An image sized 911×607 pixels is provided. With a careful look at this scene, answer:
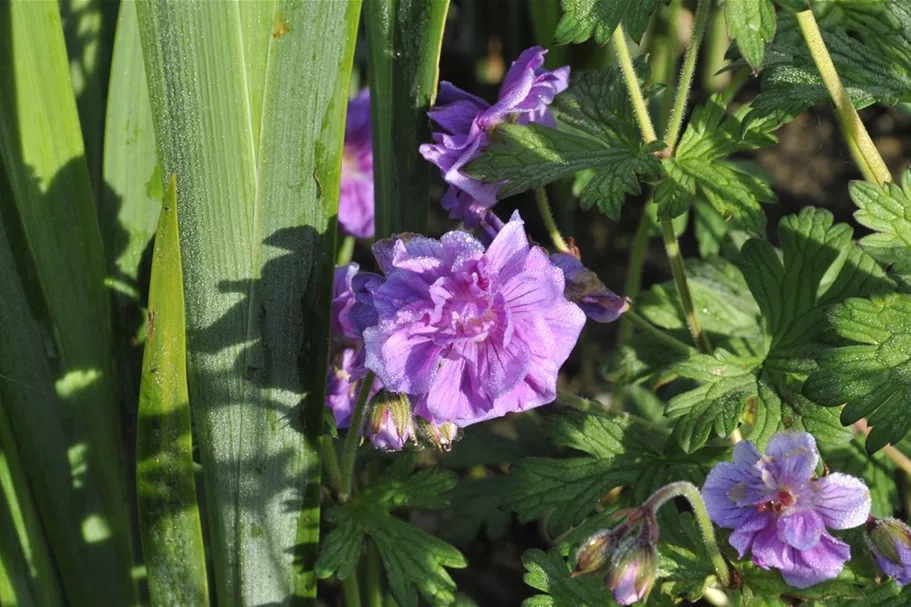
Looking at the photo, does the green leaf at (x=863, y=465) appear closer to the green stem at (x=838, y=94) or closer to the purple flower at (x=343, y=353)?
the green stem at (x=838, y=94)

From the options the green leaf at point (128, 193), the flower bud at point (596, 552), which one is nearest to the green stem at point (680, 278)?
the flower bud at point (596, 552)

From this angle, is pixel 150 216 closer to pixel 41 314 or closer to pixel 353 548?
pixel 41 314

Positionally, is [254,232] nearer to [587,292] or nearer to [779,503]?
[587,292]

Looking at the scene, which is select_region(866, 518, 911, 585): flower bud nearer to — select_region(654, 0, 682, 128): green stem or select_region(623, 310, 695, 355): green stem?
select_region(623, 310, 695, 355): green stem

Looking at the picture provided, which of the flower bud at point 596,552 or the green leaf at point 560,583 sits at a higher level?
the flower bud at point 596,552

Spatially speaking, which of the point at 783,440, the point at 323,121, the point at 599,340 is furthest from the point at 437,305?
the point at 599,340

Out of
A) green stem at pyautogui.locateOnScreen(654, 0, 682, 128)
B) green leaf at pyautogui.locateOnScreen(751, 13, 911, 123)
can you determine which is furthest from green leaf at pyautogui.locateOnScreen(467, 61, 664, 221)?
green stem at pyautogui.locateOnScreen(654, 0, 682, 128)

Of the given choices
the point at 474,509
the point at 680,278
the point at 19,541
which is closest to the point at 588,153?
the point at 680,278
